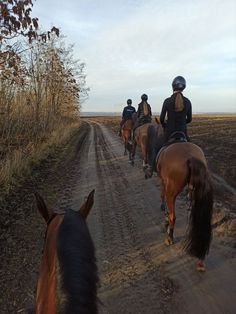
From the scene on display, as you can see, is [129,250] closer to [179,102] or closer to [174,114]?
[174,114]

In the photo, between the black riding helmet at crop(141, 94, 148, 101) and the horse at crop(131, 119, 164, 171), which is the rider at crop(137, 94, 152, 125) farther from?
the horse at crop(131, 119, 164, 171)

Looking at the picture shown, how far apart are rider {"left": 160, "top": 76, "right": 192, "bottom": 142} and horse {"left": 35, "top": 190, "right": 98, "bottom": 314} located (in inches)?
198

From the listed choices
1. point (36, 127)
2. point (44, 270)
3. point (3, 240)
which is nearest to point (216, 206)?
point (3, 240)

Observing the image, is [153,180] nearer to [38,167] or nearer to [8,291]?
[38,167]

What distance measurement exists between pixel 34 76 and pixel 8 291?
54.7 ft

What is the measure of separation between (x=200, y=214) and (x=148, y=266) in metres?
1.07

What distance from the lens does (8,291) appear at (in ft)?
15.3

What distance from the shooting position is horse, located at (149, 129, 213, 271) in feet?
17.5

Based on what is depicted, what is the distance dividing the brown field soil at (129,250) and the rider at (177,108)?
75.1 inches

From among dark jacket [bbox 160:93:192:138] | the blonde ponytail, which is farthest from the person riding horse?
the blonde ponytail

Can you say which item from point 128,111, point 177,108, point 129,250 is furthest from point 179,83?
point 128,111

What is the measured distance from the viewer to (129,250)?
5.91 m

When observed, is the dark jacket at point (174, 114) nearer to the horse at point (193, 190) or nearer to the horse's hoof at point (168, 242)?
the horse at point (193, 190)

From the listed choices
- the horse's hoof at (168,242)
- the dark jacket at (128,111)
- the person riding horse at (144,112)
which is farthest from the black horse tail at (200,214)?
the dark jacket at (128,111)
